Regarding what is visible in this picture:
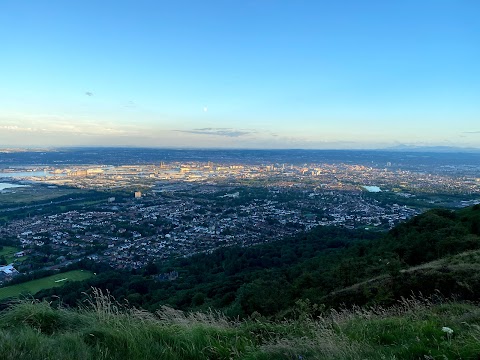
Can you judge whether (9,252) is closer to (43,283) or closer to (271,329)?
(43,283)

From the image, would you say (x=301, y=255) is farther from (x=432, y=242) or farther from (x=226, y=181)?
(x=226, y=181)

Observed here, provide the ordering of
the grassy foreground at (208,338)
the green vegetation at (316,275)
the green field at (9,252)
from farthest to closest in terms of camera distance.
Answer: the green field at (9,252) → the green vegetation at (316,275) → the grassy foreground at (208,338)

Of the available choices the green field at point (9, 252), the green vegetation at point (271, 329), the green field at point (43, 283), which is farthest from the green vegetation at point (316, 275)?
the green field at point (9, 252)

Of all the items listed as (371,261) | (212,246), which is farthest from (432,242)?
(212,246)

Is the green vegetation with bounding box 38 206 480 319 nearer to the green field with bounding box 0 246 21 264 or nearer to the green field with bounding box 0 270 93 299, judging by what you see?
the green field with bounding box 0 270 93 299

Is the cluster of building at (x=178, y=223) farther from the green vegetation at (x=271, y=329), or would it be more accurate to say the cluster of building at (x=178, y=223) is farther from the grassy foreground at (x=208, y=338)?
the grassy foreground at (x=208, y=338)

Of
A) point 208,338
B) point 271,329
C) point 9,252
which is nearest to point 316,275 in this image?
point 271,329

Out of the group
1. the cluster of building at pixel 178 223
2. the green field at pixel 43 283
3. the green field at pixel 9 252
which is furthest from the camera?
the cluster of building at pixel 178 223
